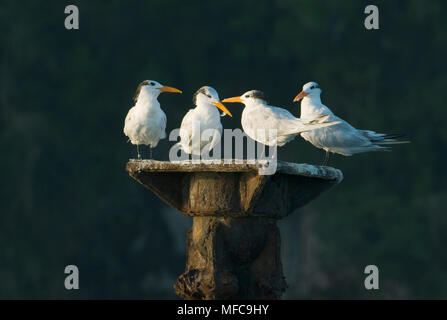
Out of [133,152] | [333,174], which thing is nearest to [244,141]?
[333,174]

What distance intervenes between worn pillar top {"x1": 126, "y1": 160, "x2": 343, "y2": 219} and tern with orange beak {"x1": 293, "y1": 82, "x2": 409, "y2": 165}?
148cm

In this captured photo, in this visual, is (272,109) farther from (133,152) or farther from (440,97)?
(440,97)

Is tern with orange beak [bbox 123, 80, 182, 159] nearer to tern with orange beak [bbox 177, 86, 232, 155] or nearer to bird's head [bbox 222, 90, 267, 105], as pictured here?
tern with orange beak [bbox 177, 86, 232, 155]

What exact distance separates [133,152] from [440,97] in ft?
18.3

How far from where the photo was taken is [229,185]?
583cm

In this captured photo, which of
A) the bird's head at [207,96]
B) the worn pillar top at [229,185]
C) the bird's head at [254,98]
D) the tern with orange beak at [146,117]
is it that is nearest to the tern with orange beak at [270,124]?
the bird's head at [254,98]

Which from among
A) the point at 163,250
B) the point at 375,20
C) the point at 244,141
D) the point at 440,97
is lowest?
the point at 163,250

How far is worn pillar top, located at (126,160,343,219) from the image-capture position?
573cm

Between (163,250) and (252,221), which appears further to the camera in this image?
(163,250)

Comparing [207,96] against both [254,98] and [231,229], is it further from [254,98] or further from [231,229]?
[231,229]

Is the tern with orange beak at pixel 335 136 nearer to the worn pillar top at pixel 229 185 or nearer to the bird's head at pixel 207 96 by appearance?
the bird's head at pixel 207 96

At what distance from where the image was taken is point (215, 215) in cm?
590

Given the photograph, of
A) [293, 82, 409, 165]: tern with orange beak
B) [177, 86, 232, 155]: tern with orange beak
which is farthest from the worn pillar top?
[293, 82, 409, 165]: tern with orange beak

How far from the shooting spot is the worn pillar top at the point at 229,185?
5.73 metres
